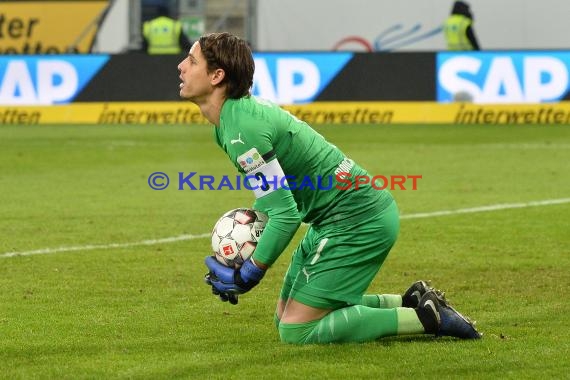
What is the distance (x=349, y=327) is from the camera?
688 cm

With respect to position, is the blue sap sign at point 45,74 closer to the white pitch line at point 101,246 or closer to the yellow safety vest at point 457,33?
the yellow safety vest at point 457,33

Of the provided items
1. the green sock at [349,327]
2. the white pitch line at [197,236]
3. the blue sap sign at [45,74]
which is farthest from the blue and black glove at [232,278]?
the blue sap sign at [45,74]

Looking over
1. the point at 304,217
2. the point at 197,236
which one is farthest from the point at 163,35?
the point at 304,217

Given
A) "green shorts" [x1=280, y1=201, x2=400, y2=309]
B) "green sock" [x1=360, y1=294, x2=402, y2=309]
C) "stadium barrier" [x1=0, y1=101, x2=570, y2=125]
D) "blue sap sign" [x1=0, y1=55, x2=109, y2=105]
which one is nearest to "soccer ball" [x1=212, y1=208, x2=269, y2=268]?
"green shorts" [x1=280, y1=201, x2=400, y2=309]

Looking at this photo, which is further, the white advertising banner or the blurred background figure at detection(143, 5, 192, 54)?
the white advertising banner

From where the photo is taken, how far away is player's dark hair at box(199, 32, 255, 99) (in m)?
6.50

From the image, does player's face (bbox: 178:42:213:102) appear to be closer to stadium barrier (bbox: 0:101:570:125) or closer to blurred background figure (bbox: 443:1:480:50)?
stadium barrier (bbox: 0:101:570:125)

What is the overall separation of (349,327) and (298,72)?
17.5 metres

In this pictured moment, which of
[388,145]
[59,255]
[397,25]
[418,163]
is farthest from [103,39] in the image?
[59,255]

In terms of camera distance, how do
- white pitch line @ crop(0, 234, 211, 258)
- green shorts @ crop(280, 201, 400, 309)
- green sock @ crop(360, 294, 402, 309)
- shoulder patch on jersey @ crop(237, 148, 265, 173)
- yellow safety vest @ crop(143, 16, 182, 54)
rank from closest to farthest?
shoulder patch on jersey @ crop(237, 148, 265, 173), green shorts @ crop(280, 201, 400, 309), green sock @ crop(360, 294, 402, 309), white pitch line @ crop(0, 234, 211, 258), yellow safety vest @ crop(143, 16, 182, 54)

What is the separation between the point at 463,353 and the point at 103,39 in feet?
88.6

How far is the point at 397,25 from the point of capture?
32250 millimetres

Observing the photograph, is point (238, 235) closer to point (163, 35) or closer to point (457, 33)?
point (163, 35)

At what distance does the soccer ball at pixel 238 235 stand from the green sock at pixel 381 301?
0.83 metres
